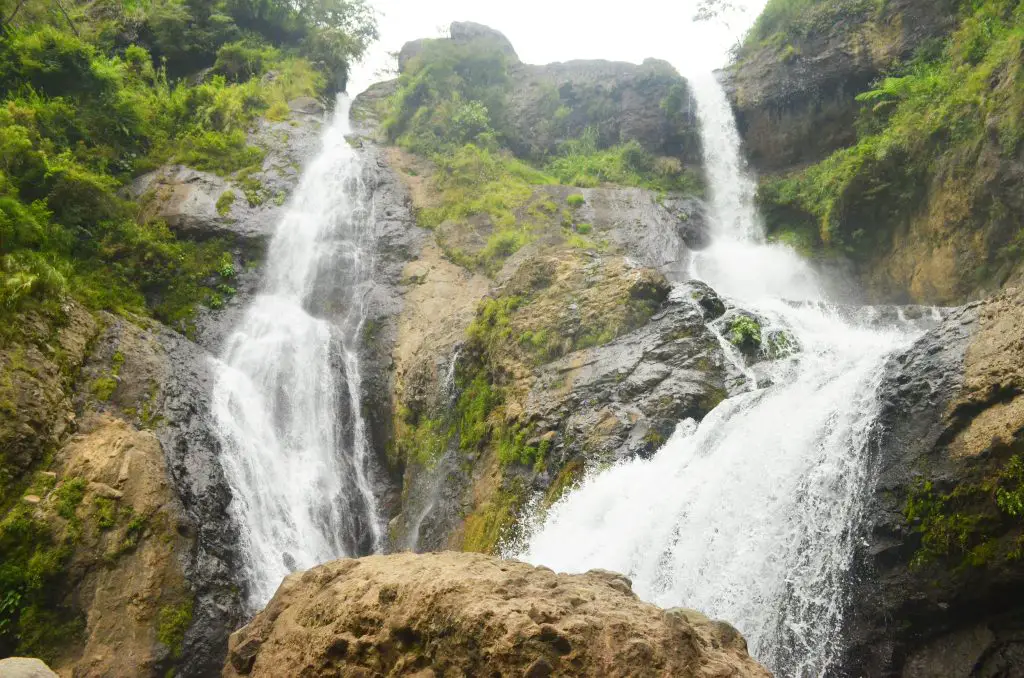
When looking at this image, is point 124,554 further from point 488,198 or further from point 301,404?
point 488,198

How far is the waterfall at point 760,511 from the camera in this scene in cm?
634

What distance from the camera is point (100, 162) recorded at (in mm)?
17266

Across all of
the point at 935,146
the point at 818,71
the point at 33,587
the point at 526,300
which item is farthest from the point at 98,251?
the point at 818,71

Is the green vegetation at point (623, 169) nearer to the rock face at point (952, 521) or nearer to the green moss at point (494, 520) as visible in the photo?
the green moss at point (494, 520)

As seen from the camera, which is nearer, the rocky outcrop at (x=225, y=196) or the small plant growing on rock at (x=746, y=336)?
the small plant growing on rock at (x=746, y=336)

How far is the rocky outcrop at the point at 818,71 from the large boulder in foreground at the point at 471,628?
20.1 meters

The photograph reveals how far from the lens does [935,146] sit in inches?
550

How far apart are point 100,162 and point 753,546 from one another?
19487mm

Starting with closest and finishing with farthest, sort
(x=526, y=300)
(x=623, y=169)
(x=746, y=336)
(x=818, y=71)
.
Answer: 1. (x=746, y=336)
2. (x=526, y=300)
3. (x=818, y=71)
4. (x=623, y=169)

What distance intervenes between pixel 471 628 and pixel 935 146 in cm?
1550

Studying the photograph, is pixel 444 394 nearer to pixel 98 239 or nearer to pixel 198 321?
pixel 198 321

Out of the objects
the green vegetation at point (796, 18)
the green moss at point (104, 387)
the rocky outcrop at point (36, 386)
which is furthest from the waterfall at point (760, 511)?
the green vegetation at point (796, 18)

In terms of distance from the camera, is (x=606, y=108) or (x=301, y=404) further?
(x=606, y=108)

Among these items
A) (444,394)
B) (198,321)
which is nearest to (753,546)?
(444,394)
